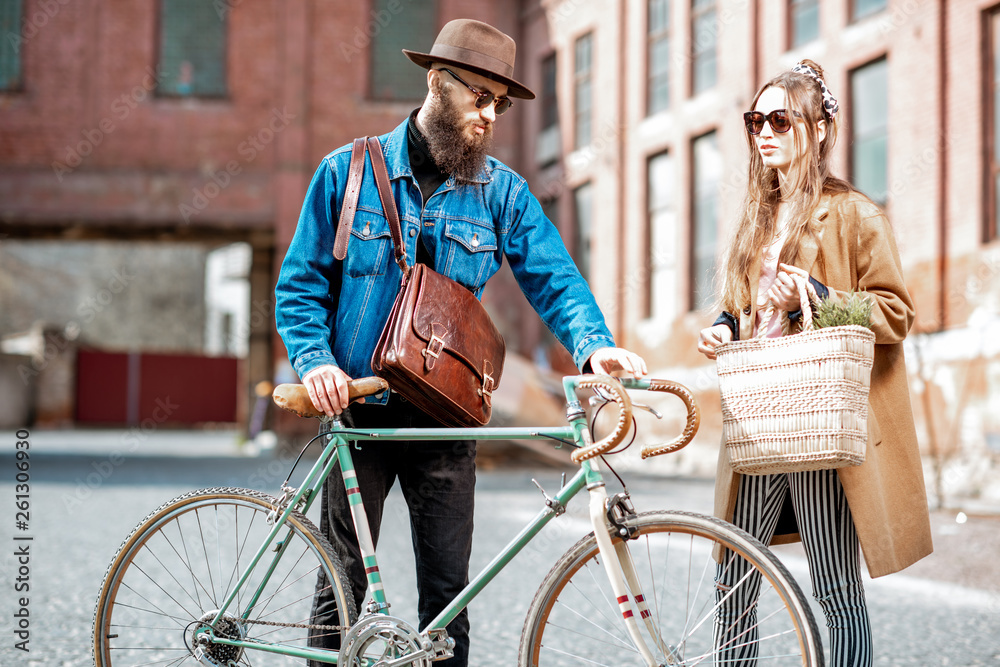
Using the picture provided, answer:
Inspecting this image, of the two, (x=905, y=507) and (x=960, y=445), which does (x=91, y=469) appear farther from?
(x=905, y=507)

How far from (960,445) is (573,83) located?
11.5 metres

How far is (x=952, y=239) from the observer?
12.1 metres

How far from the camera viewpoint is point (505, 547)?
2.85 meters

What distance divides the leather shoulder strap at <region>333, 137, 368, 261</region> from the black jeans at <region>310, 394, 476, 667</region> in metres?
0.45

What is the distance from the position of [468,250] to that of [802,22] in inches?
533

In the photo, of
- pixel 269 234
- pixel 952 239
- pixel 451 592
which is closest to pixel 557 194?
pixel 269 234

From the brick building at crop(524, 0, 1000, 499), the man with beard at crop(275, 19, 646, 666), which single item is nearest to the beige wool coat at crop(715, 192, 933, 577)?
the man with beard at crop(275, 19, 646, 666)

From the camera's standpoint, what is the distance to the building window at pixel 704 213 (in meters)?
16.9

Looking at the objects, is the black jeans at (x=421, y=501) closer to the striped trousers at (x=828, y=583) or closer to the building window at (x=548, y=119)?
the striped trousers at (x=828, y=583)

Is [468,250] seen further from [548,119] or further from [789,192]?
[548,119]

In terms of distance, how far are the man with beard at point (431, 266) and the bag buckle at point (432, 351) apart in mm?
263

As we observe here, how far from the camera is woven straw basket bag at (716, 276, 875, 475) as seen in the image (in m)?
2.61

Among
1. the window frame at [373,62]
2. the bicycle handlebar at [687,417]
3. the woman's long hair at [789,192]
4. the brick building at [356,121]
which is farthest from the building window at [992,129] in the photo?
the window frame at [373,62]

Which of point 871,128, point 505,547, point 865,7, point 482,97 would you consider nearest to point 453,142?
point 482,97
